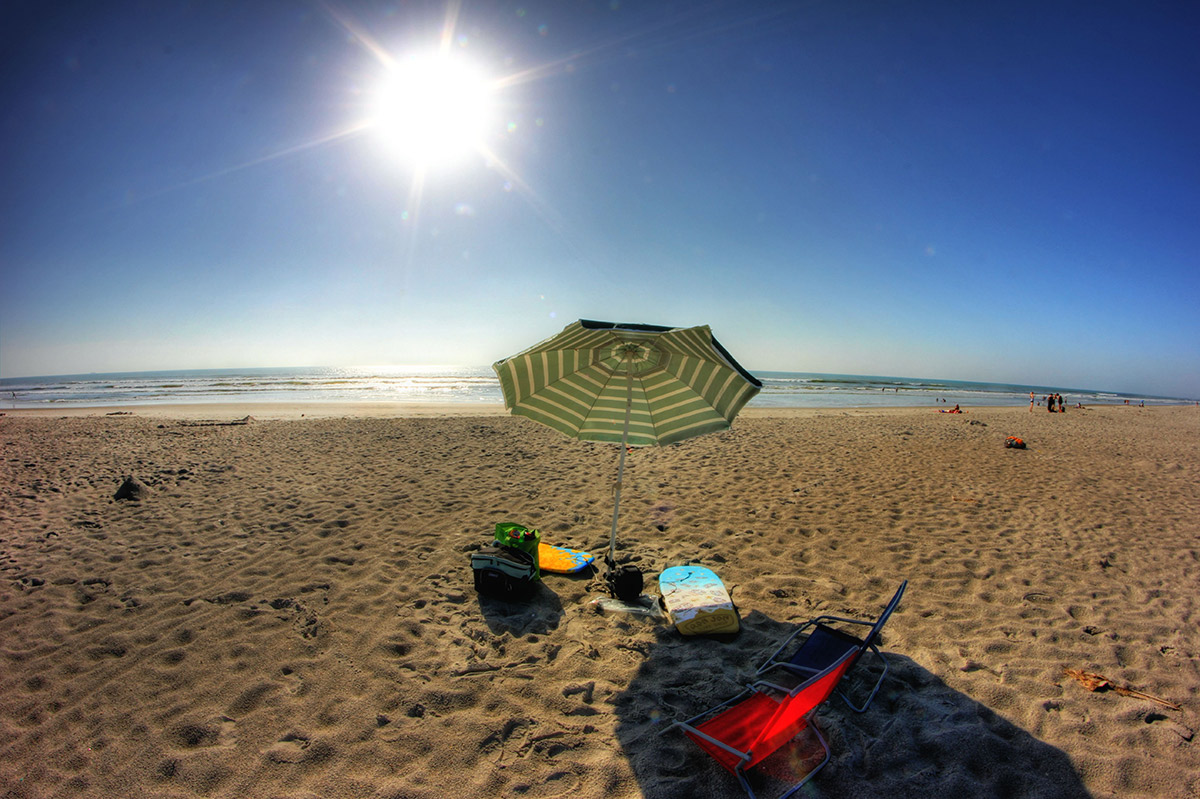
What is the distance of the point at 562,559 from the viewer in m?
5.09

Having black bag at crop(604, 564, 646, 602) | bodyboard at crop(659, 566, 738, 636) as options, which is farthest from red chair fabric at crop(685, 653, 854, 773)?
black bag at crop(604, 564, 646, 602)

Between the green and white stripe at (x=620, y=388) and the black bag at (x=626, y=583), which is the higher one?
the green and white stripe at (x=620, y=388)

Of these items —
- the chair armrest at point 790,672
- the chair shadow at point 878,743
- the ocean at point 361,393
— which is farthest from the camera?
the ocean at point 361,393

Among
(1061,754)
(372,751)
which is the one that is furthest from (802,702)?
(372,751)

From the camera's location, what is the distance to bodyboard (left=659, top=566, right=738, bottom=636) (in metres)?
3.85

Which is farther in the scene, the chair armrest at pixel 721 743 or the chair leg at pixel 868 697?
the chair leg at pixel 868 697

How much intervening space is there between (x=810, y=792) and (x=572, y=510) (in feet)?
15.5

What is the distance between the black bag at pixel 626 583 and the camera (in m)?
4.34

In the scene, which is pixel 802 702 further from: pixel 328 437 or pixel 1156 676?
pixel 328 437

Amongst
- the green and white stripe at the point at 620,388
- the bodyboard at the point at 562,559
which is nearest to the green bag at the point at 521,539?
the bodyboard at the point at 562,559

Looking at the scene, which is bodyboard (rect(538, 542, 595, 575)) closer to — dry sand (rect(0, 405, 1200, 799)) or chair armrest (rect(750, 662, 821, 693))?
dry sand (rect(0, 405, 1200, 799))

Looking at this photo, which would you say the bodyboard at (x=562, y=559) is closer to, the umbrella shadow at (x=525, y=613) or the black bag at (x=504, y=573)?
the umbrella shadow at (x=525, y=613)

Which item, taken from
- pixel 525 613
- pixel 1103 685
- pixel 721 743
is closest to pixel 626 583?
pixel 525 613

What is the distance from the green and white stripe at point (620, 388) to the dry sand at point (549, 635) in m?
1.65
